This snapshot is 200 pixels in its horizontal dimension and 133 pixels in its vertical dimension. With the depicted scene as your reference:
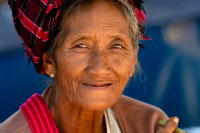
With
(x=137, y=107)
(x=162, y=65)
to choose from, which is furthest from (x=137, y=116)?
(x=162, y=65)

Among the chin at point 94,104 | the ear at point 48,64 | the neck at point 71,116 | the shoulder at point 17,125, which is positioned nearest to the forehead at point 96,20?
the ear at point 48,64

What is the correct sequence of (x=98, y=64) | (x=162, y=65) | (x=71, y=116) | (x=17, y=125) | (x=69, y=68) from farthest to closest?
(x=162, y=65) < (x=71, y=116) < (x=17, y=125) < (x=69, y=68) < (x=98, y=64)

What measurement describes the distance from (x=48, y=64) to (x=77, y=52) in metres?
0.37

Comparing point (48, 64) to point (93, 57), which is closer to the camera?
point (93, 57)

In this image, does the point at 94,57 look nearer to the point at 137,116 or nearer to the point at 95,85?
the point at 95,85

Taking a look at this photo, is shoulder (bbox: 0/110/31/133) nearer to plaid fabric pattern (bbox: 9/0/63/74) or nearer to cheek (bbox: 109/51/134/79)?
plaid fabric pattern (bbox: 9/0/63/74)

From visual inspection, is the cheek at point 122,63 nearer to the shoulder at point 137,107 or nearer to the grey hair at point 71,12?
the grey hair at point 71,12

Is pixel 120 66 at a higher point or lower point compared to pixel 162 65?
higher

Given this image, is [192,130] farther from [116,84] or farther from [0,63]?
[0,63]

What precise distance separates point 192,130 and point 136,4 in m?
2.06

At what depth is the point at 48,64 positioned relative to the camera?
7.91 feet

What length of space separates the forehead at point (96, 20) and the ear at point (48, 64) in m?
0.32

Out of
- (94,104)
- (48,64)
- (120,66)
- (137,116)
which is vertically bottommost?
(137,116)

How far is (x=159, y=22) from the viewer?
11.0 feet
